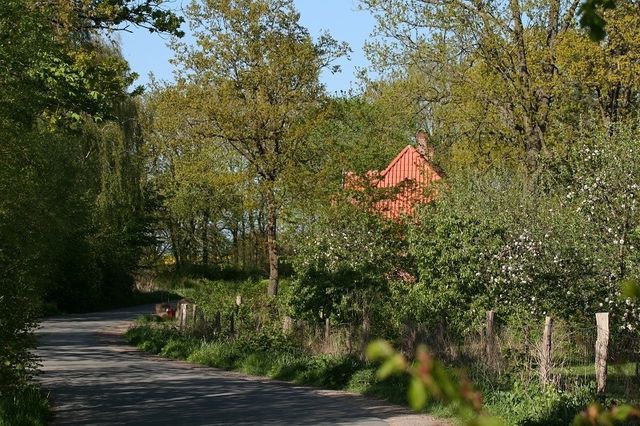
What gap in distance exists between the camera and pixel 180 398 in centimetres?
1781

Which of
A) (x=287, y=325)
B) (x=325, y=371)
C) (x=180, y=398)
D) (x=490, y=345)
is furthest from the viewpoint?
(x=287, y=325)

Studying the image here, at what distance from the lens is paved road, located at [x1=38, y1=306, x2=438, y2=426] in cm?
1520

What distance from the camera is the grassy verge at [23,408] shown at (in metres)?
12.6

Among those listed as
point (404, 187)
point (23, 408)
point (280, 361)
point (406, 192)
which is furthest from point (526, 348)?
point (406, 192)

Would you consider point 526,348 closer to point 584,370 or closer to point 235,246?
point 584,370

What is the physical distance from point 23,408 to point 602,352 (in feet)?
26.7

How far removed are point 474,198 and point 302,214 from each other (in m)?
14.4

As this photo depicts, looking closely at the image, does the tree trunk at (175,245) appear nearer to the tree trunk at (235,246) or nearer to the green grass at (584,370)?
the tree trunk at (235,246)

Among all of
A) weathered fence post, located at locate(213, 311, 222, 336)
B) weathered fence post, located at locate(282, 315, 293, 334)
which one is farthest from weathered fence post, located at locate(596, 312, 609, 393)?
weathered fence post, located at locate(213, 311, 222, 336)

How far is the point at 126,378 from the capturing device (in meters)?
21.5

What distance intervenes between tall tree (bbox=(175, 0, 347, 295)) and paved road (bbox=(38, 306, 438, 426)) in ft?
50.4

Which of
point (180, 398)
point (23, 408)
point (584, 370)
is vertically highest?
point (584, 370)

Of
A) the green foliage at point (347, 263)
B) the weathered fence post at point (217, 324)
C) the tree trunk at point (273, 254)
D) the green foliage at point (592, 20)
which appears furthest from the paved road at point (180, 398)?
the tree trunk at point (273, 254)

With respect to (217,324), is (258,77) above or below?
above
